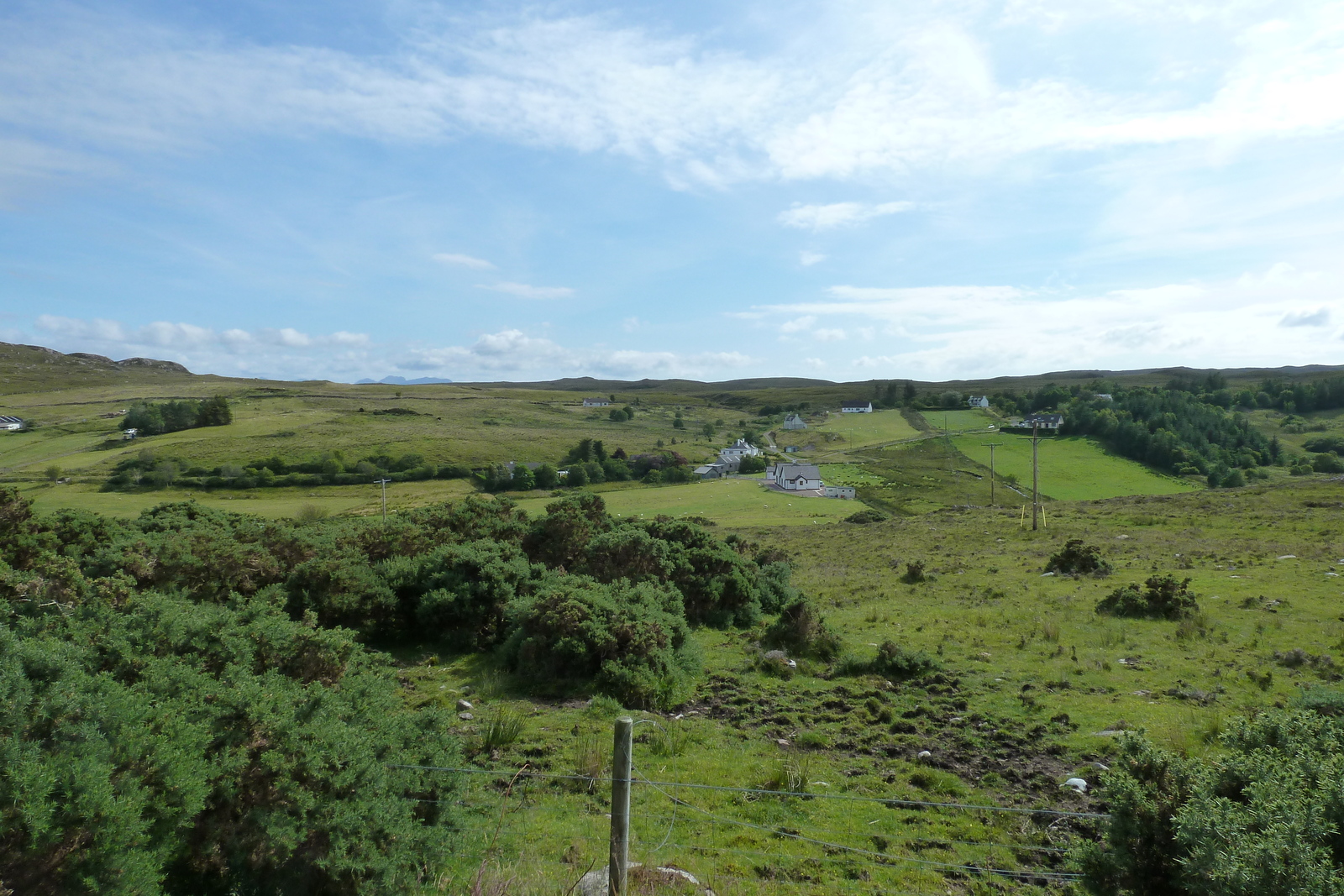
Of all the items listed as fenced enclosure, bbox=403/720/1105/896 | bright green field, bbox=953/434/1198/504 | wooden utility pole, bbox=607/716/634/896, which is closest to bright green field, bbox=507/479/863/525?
bright green field, bbox=953/434/1198/504

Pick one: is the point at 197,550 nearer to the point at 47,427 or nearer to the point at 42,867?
the point at 42,867

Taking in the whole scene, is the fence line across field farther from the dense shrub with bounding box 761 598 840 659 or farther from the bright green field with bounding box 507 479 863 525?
the bright green field with bounding box 507 479 863 525

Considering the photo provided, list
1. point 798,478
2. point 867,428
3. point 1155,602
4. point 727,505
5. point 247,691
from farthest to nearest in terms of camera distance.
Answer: point 867,428 < point 798,478 < point 727,505 < point 1155,602 < point 247,691

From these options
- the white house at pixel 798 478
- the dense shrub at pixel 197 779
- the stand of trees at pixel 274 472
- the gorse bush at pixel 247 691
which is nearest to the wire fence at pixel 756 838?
the dense shrub at pixel 197 779

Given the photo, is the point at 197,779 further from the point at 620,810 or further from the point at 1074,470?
the point at 1074,470

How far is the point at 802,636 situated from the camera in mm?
15469

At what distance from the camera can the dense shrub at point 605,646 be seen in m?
12.5

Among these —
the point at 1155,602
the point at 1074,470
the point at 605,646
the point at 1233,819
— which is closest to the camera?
the point at 1233,819

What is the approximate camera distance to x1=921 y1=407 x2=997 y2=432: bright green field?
12011cm

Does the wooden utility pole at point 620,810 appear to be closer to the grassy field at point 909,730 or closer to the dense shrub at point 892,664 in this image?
the grassy field at point 909,730

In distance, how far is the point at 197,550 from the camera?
15.2m

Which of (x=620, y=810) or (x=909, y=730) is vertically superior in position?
(x=620, y=810)

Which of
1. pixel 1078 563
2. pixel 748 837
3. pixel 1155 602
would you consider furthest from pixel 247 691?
pixel 1078 563

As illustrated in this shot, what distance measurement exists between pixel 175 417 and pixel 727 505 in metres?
95.7
